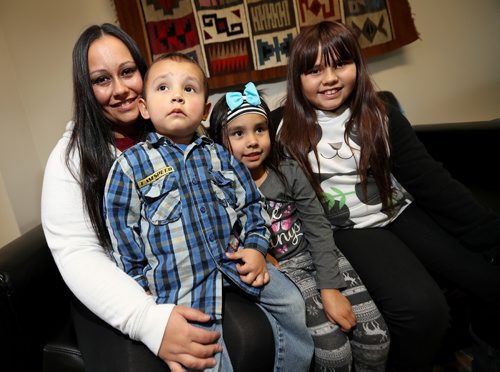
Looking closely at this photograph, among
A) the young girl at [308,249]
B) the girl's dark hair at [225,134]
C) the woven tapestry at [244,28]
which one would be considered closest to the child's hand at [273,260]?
the young girl at [308,249]

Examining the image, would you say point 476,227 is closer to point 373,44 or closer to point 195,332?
point 195,332

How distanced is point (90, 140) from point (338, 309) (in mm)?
860

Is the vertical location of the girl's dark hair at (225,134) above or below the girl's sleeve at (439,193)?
above

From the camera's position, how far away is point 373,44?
6.46 feet

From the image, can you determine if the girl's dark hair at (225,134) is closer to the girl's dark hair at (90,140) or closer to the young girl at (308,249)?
the young girl at (308,249)

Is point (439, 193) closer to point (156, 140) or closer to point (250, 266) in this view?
point (250, 266)

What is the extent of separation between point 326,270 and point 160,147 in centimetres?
61

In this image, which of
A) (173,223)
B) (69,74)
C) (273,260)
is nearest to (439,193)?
(273,260)

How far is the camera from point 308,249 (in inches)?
42.9

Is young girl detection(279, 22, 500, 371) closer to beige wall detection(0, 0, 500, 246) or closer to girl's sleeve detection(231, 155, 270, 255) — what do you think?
girl's sleeve detection(231, 155, 270, 255)

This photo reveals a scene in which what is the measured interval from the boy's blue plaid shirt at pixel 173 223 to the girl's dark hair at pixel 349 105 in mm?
373

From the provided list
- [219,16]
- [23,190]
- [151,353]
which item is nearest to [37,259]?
[151,353]

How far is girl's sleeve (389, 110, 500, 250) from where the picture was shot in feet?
3.44

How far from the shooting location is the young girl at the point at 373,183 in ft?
3.38
